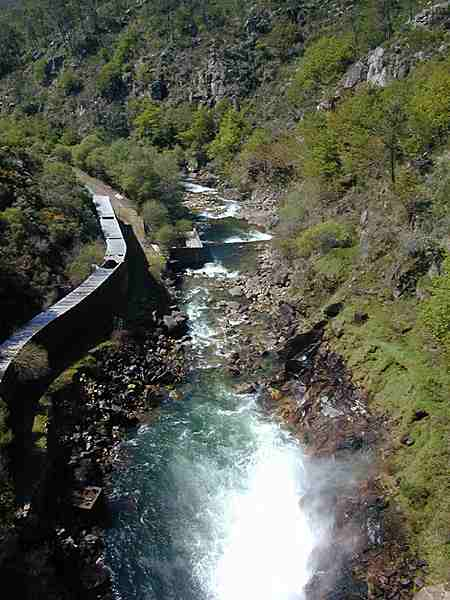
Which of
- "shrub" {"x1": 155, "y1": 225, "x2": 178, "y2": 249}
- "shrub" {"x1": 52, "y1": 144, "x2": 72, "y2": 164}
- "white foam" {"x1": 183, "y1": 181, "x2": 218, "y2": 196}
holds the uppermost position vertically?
"shrub" {"x1": 52, "y1": 144, "x2": 72, "y2": 164}

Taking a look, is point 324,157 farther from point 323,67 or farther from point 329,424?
point 323,67

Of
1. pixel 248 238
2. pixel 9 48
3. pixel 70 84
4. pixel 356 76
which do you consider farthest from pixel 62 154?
pixel 9 48

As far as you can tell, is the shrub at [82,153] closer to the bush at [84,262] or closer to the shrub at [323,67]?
the shrub at [323,67]

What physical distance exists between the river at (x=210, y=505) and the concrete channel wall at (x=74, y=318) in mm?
7993

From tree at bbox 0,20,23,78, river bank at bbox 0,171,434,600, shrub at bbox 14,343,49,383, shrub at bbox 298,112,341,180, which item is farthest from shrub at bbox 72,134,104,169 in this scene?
tree at bbox 0,20,23,78

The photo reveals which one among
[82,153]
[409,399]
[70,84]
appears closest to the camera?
[409,399]

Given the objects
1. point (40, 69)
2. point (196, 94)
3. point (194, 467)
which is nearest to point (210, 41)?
point (196, 94)

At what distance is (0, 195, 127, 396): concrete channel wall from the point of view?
2874cm

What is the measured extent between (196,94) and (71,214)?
81.8m

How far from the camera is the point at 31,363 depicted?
93.1 ft

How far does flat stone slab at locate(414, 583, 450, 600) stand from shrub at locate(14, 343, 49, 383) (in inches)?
862

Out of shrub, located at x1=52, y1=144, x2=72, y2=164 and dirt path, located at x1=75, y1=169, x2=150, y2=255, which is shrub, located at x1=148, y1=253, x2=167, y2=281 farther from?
shrub, located at x1=52, y1=144, x2=72, y2=164

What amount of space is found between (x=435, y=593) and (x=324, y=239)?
29697 mm

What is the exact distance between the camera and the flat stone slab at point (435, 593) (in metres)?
18.5
